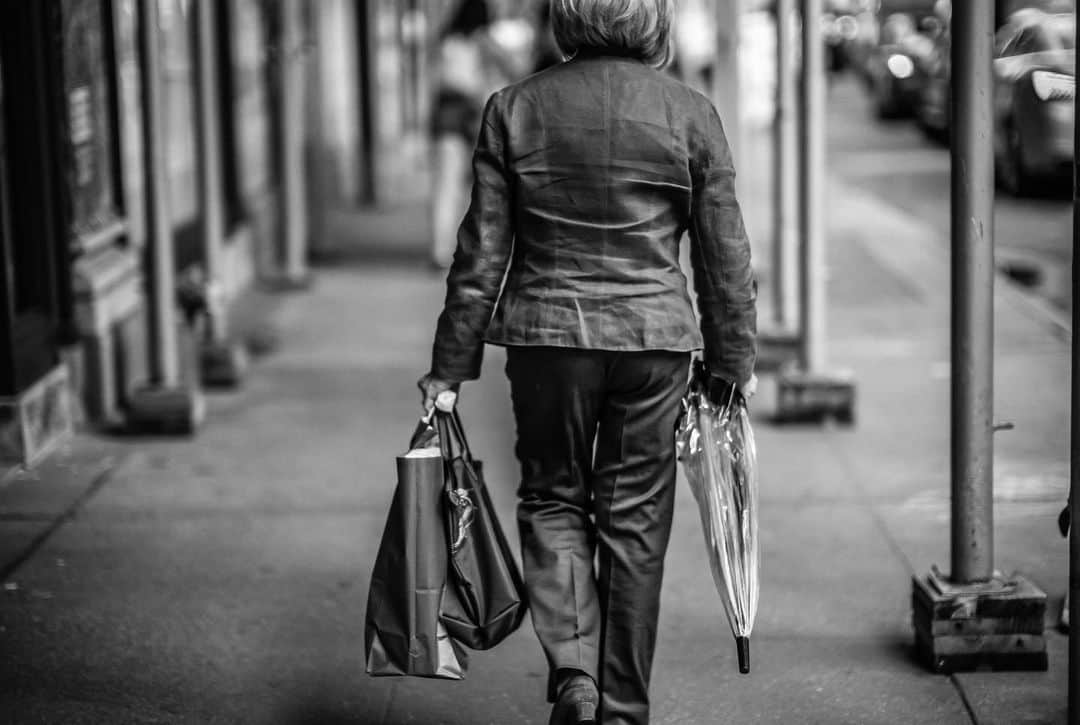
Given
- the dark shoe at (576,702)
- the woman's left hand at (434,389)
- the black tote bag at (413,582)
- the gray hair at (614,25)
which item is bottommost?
the dark shoe at (576,702)

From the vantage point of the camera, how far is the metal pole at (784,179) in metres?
8.17

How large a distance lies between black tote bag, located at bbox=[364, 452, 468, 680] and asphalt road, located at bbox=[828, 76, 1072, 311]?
285 inches

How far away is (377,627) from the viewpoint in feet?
12.5

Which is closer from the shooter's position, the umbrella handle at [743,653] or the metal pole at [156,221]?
the umbrella handle at [743,653]

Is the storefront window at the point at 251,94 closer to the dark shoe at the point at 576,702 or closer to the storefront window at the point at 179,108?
the storefront window at the point at 179,108

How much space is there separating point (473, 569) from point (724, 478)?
64 cm

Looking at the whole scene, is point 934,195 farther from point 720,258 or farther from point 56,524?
point 720,258

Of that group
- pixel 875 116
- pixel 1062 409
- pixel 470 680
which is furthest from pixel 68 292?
pixel 875 116

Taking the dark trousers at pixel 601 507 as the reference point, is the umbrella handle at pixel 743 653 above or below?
below

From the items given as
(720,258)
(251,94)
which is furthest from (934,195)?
(720,258)

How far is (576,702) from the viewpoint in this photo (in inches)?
149

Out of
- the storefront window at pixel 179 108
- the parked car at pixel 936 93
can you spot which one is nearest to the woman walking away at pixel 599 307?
the storefront window at pixel 179 108

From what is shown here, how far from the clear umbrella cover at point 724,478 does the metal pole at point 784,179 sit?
4.36 meters

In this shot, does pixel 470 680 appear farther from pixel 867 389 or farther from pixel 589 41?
pixel 867 389
